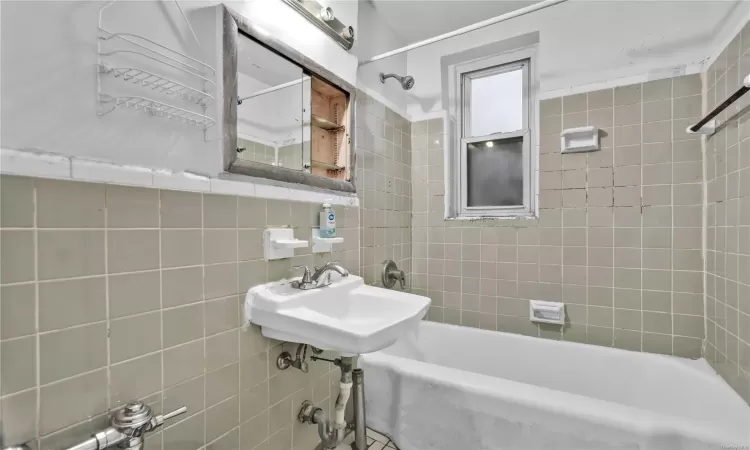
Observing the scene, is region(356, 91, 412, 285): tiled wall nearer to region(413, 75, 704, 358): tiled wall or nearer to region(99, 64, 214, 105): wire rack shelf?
region(413, 75, 704, 358): tiled wall

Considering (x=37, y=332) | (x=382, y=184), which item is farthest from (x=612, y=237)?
(x=37, y=332)

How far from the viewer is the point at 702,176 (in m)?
1.56

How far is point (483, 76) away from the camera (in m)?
2.24

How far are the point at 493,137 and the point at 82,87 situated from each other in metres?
2.08

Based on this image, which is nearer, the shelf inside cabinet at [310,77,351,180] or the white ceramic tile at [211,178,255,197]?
the white ceramic tile at [211,178,255,197]

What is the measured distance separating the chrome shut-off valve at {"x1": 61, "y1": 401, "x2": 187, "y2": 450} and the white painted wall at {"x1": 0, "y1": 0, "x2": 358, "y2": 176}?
0.60 metres

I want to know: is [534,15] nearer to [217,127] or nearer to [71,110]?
[217,127]

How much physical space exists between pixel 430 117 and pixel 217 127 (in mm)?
1584

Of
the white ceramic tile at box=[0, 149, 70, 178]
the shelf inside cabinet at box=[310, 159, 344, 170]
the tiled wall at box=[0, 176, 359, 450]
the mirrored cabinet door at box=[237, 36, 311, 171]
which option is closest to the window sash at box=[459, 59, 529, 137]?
the shelf inside cabinet at box=[310, 159, 344, 170]

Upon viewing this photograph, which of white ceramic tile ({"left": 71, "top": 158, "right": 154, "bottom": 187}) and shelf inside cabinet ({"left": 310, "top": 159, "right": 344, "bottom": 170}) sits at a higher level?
shelf inside cabinet ({"left": 310, "top": 159, "right": 344, "bottom": 170})

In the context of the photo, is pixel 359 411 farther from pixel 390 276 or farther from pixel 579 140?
pixel 579 140

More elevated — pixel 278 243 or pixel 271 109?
pixel 271 109

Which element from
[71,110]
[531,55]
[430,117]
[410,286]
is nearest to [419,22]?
[430,117]

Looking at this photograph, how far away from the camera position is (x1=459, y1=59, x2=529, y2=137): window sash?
2066 mm
